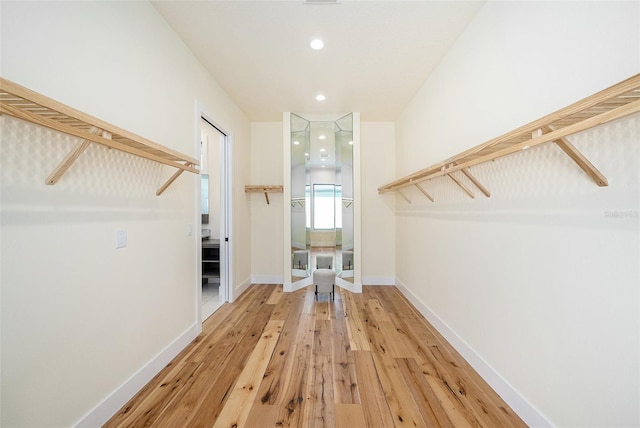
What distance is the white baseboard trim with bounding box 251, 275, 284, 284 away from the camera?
4094 mm

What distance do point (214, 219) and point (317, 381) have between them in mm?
3267

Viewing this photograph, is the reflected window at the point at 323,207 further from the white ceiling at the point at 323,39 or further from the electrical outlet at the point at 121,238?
the electrical outlet at the point at 121,238

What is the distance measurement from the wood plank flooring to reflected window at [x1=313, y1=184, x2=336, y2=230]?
1.62m

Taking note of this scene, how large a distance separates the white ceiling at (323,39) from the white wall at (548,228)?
366mm

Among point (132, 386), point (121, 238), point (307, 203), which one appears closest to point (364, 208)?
point (307, 203)

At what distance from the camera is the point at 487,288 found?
1.71 m

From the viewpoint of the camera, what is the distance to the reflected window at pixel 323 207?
13.0ft

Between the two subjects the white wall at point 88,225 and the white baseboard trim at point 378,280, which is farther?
the white baseboard trim at point 378,280

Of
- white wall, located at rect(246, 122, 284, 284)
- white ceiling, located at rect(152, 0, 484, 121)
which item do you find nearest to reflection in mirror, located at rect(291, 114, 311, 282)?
white wall, located at rect(246, 122, 284, 284)

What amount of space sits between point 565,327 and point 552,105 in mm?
1101

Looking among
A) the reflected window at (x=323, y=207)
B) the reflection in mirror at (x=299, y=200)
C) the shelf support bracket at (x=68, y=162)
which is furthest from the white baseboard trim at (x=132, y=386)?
the reflected window at (x=323, y=207)

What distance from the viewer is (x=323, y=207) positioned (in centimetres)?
399

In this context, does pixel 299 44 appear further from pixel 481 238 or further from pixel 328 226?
pixel 328 226

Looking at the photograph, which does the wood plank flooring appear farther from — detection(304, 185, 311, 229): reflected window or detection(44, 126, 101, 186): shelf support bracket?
detection(304, 185, 311, 229): reflected window
